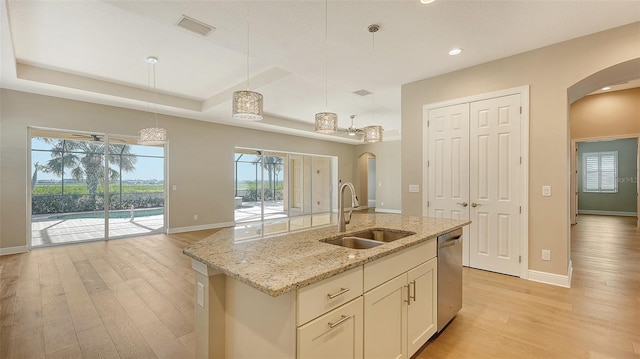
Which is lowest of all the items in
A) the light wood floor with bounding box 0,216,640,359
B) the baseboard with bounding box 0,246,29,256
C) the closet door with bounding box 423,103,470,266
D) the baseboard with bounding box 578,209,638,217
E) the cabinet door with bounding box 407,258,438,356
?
the light wood floor with bounding box 0,216,640,359

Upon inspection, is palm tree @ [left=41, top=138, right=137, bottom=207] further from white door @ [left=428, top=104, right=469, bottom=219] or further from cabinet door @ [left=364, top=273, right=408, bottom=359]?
cabinet door @ [left=364, top=273, right=408, bottom=359]

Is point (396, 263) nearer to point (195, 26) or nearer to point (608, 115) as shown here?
point (195, 26)

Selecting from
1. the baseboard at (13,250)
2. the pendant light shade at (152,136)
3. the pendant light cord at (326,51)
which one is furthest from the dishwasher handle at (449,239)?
the baseboard at (13,250)

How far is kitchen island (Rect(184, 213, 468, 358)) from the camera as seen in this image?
1.16m

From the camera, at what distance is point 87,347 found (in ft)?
6.99

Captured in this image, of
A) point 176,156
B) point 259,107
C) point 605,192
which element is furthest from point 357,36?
point 605,192

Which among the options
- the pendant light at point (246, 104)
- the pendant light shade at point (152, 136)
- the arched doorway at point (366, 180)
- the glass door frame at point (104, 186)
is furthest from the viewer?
the arched doorway at point (366, 180)

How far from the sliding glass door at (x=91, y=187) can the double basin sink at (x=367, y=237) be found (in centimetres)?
588

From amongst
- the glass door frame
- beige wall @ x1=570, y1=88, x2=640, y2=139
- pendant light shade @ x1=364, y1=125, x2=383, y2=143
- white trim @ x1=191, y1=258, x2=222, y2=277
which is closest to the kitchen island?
white trim @ x1=191, y1=258, x2=222, y2=277

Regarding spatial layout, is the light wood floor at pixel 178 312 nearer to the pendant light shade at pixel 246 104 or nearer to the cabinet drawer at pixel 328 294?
the cabinet drawer at pixel 328 294

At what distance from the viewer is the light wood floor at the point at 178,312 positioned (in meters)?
2.09

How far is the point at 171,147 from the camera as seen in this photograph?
651 centimetres

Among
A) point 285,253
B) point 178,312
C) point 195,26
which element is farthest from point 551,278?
point 195,26

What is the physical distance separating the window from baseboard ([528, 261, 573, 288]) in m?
8.88
